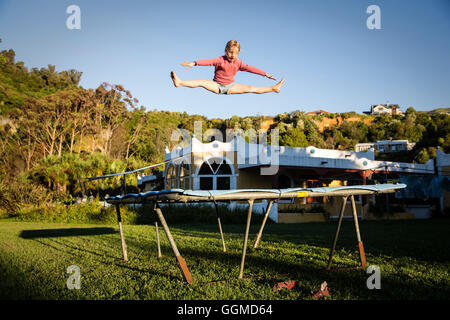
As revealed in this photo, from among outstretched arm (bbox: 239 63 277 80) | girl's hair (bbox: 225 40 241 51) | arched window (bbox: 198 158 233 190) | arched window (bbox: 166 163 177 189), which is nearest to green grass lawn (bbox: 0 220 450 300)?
outstretched arm (bbox: 239 63 277 80)

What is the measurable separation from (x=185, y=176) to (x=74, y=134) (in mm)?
18408

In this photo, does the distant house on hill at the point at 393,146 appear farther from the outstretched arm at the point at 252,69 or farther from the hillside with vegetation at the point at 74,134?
the outstretched arm at the point at 252,69

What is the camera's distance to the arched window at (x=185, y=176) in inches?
749

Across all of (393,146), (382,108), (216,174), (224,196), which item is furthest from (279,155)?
(382,108)

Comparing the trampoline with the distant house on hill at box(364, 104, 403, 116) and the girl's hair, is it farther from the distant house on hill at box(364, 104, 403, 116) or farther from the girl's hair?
the distant house on hill at box(364, 104, 403, 116)

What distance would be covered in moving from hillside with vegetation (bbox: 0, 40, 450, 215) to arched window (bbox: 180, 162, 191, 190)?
12.9ft

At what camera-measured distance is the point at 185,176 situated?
768 inches

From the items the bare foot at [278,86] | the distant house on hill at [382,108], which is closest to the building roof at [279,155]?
the bare foot at [278,86]

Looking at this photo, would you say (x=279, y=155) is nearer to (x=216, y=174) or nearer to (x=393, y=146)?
(x=216, y=174)

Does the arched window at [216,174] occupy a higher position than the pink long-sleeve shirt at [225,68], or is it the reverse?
the pink long-sleeve shirt at [225,68]

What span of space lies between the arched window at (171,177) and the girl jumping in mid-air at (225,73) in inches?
659
